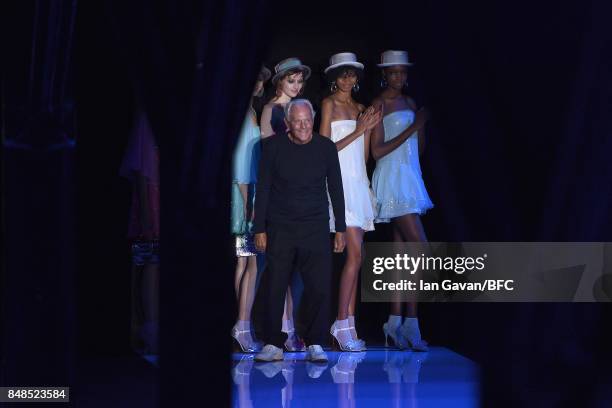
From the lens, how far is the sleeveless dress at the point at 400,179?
20.7ft

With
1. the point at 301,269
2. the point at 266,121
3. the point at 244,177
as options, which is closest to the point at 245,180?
the point at 244,177

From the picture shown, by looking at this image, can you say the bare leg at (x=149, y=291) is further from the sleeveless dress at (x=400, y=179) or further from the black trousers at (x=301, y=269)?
the sleeveless dress at (x=400, y=179)

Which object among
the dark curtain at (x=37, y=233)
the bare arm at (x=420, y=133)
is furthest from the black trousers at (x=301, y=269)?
the dark curtain at (x=37, y=233)

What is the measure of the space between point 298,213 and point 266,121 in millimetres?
740

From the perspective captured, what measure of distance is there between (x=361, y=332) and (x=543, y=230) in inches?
151

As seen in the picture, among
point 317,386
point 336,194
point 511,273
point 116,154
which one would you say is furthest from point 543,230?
point 116,154

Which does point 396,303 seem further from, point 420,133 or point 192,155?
point 192,155

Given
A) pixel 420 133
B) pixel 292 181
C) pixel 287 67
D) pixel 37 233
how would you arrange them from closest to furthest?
pixel 37 233 < pixel 292 181 < pixel 287 67 < pixel 420 133

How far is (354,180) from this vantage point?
6301 mm

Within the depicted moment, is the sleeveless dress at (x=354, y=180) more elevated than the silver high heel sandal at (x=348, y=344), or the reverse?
the sleeveless dress at (x=354, y=180)

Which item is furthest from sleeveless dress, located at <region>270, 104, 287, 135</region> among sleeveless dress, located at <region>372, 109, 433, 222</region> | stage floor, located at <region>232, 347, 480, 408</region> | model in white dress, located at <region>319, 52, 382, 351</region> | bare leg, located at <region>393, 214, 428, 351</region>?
stage floor, located at <region>232, 347, 480, 408</region>

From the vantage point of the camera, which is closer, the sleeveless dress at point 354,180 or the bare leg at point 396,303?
the sleeveless dress at point 354,180

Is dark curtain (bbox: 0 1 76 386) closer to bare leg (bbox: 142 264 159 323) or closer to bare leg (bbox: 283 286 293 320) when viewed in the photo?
bare leg (bbox: 142 264 159 323)

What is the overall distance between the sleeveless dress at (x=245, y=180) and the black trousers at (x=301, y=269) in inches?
19.2
